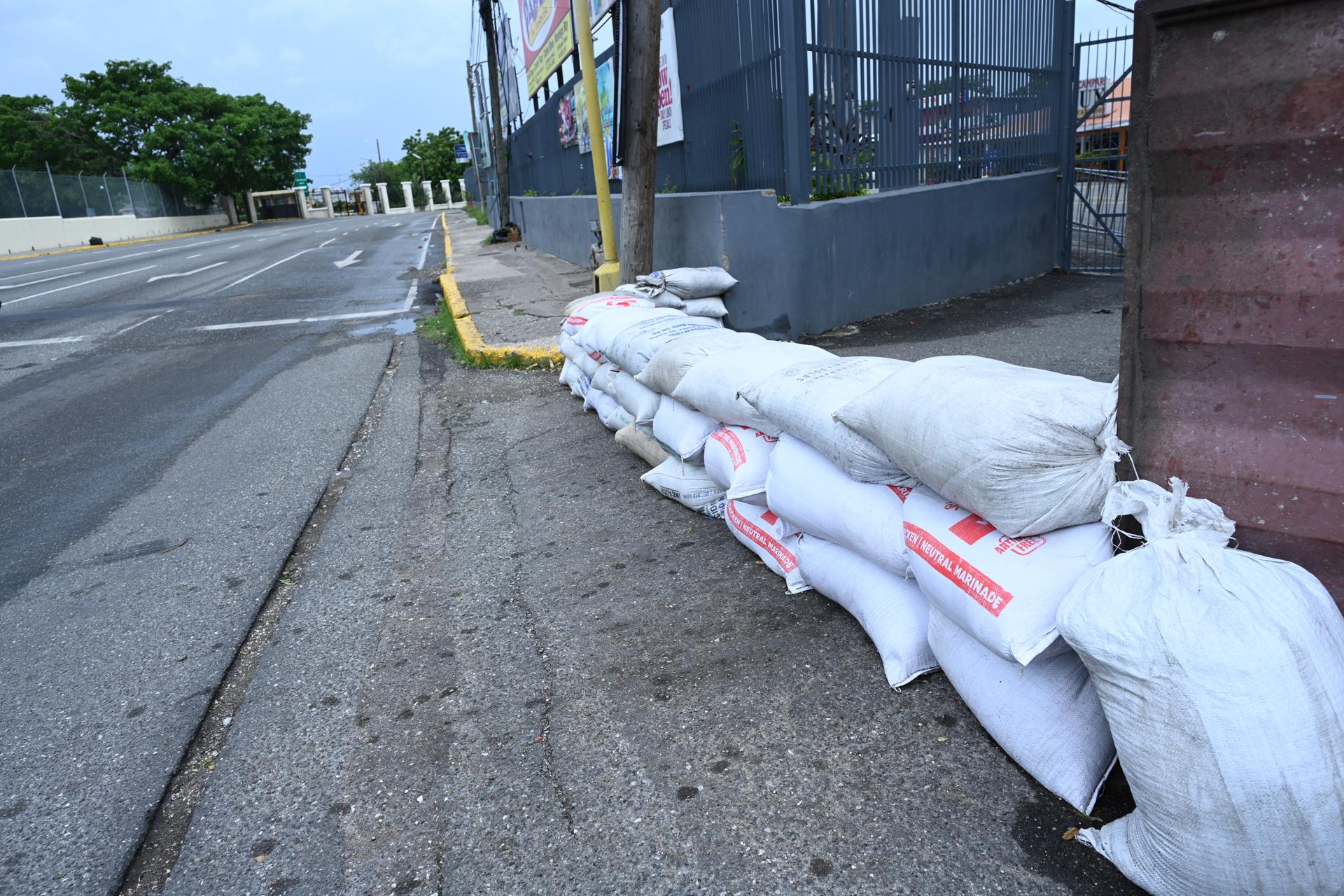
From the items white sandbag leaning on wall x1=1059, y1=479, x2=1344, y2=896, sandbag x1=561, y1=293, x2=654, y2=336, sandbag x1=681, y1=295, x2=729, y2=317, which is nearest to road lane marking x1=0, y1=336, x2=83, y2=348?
→ sandbag x1=561, y1=293, x2=654, y2=336

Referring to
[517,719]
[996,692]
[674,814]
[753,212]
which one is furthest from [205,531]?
[753,212]

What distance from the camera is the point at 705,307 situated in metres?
5.99

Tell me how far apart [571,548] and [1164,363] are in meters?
2.10

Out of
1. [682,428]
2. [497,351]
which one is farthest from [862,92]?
[682,428]

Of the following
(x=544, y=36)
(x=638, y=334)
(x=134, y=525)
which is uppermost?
(x=544, y=36)

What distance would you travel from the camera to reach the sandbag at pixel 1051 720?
1761mm

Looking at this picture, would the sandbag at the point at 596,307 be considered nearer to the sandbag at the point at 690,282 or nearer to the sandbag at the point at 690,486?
the sandbag at the point at 690,282

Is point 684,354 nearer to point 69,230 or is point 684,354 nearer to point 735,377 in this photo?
point 735,377

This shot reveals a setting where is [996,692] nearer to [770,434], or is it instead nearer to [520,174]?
[770,434]

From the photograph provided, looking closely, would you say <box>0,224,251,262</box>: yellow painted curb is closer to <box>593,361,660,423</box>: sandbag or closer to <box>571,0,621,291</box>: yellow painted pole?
<box>571,0,621,291</box>: yellow painted pole

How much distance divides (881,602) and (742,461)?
81 cm

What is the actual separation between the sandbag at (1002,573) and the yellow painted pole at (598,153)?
18.3ft

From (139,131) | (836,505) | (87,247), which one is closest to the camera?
(836,505)

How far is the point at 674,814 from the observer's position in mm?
1828
